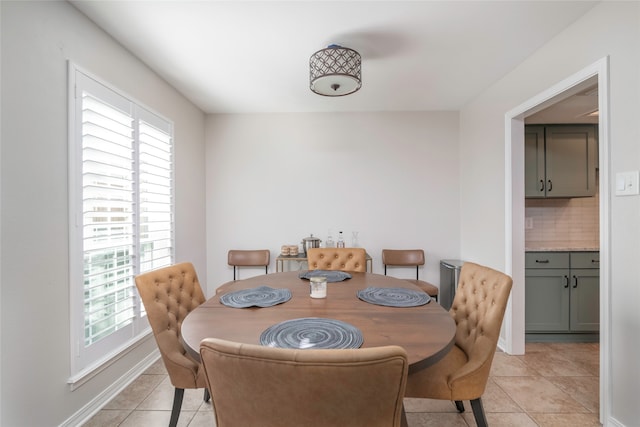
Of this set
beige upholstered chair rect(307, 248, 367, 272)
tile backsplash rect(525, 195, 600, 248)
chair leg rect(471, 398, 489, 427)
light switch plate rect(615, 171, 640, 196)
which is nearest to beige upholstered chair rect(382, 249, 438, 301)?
beige upholstered chair rect(307, 248, 367, 272)

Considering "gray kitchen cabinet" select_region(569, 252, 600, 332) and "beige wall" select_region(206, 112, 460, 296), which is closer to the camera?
"gray kitchen cabinet" select_region(569, 252, 600, 332)

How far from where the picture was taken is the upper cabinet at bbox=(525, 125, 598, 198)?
9.64 feet

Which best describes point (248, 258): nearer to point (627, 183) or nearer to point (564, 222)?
point (627, 183)

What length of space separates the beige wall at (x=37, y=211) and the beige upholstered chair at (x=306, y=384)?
135 centimetres

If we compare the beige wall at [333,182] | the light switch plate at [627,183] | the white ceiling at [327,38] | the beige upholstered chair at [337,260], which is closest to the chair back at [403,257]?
the beige wall at [333,182]

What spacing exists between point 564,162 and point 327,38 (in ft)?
8.91

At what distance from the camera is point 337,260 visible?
2.53 m

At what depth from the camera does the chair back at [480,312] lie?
1288mm

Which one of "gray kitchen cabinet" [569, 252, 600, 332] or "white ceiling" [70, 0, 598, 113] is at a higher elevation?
"white ceiling" [70, 0, 598, 113]

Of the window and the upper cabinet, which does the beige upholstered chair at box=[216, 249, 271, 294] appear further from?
the upper cabinet

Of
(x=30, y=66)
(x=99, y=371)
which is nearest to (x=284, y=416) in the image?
(x=99, y=371)

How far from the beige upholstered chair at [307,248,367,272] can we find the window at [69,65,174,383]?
1.37 meters

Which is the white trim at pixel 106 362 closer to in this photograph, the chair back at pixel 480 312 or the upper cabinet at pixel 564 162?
the chair back at pixel 480 312

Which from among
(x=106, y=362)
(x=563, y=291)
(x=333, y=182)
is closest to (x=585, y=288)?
(x=563, y=291)
